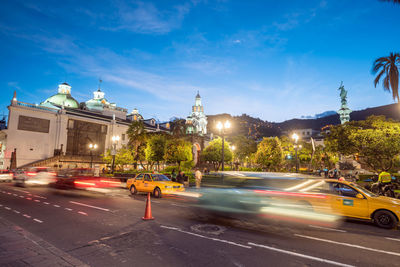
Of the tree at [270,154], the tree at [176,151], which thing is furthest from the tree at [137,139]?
the tree at [270,154]

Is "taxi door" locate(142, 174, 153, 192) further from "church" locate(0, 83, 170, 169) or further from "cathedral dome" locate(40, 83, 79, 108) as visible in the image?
"cathedral dome" locate(40, 83, 79, 108)

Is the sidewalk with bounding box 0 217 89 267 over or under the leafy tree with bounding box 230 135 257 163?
under

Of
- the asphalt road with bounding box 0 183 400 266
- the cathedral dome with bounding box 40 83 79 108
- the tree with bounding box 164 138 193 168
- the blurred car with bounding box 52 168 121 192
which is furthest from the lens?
Result: the cathedral dome with bounding box 40 83 79 108

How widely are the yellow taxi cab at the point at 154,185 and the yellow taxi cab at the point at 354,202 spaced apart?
7604mm

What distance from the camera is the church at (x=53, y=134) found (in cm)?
3922

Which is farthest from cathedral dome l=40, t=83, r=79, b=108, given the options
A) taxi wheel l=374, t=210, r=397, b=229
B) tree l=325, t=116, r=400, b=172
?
taxi wheel l=374, t=210, r=397, b=229

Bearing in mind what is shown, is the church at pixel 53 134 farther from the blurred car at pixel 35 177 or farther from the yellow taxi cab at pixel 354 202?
the yellow taxi cab at pixel 354 202

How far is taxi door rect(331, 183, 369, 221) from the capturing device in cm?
811

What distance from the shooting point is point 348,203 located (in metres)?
8.29

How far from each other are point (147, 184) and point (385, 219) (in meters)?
12.1

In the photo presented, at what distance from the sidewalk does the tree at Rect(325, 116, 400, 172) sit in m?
23.6

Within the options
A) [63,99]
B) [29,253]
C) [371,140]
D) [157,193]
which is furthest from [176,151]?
[63,99]

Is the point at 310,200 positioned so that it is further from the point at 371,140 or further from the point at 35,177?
the point at 35,177

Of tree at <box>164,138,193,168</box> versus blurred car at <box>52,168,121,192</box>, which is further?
tree at <box>164,138,193,168</box>
